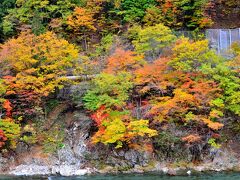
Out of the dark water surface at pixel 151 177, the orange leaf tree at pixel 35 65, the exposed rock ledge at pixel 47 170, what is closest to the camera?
the dark water surface at pixel 151 177

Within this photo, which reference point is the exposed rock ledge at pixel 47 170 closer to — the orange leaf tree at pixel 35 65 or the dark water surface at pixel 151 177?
the dark water surface at pixel 151 177

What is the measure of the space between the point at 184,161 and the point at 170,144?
134 cm

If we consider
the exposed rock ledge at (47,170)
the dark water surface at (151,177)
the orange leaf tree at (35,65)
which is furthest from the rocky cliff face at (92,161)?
the orange leaf tree at (35,65)

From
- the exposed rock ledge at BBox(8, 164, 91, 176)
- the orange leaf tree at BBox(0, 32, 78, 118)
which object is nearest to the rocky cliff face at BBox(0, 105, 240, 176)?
the exposed rock ledge at BBox(8, 164, 91, 176)

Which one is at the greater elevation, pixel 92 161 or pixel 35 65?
pixel 35 65

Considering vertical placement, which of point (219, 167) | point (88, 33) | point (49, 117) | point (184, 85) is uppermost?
point (88, 33)

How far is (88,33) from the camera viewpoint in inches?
1332

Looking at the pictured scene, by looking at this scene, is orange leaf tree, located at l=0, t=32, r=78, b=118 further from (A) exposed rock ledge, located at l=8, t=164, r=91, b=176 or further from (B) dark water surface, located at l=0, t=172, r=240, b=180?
(B) dark water surface, located at l=0, t=172, r=240, b=180

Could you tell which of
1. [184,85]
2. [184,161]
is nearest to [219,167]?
[184,161]

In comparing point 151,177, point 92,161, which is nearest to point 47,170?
point 92,161

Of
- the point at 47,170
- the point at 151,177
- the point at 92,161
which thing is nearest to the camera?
the point at 151,177

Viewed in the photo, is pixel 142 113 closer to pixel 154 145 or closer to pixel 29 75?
pixel 154 145

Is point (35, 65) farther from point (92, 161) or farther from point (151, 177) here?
point (151, 177)

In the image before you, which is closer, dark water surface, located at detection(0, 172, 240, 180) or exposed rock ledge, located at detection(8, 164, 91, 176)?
dark water surface, located at detection(0, 172, 240, 180)
